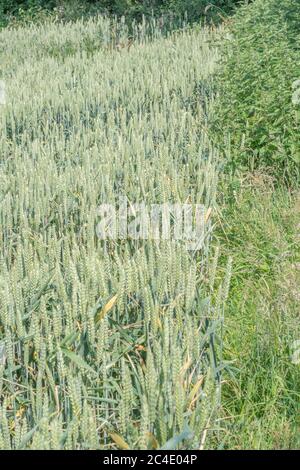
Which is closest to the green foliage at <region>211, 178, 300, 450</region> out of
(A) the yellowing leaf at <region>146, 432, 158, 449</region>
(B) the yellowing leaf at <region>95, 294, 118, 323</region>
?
(A) the yellowing leaf at <region>146, 432, 158, 449</region>

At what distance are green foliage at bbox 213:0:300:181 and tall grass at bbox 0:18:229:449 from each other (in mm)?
216

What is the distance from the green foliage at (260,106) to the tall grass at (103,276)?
0.71 ft

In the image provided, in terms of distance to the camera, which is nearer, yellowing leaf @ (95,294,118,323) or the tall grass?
the tall grass

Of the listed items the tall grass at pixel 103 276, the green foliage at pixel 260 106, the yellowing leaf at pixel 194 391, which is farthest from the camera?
the green foliage at pixel 260 106

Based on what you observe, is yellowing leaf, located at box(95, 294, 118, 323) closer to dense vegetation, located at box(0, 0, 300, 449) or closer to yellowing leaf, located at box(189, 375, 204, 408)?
dense vegetation, located at box(0, 0, 300, 449)

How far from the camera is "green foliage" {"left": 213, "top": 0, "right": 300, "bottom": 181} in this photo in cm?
481

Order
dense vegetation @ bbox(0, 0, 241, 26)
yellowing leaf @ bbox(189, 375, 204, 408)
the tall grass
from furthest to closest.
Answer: dense vegetation @ bbox(0, 0, 241, 26) < yellowing leaf @ bbox(189, 375, 204, 408) < the tall grass

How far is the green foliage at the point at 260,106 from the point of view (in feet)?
15.8

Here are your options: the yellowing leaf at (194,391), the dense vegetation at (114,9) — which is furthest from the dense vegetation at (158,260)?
the dense vegetation at (114,9)

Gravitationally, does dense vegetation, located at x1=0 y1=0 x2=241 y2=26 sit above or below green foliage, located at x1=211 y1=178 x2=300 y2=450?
above

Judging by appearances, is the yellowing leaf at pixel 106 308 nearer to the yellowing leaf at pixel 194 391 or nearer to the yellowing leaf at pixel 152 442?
the yellowing leaf at pixel 194 391

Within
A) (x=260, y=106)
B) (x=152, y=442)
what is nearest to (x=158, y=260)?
(x=152, y=442)

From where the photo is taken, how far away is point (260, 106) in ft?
16.7
